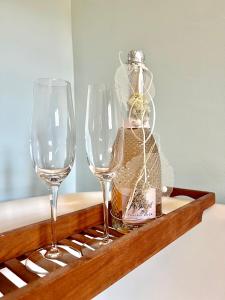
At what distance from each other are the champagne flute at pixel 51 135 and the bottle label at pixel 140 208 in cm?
13

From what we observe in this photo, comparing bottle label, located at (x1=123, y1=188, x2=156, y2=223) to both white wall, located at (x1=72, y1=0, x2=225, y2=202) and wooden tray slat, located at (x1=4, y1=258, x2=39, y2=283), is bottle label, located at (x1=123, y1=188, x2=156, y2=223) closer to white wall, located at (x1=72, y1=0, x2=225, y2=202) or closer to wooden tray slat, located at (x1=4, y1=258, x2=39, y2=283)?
wooden tray slat, located at (x1=4, y1=258, x2=39, y2=283)

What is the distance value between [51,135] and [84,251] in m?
0.17

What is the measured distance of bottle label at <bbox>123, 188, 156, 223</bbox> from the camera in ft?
1.66

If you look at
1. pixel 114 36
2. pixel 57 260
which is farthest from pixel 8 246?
pixel 114 36

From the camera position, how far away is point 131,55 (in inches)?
21.0

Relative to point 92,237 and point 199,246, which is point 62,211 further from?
point 199,246

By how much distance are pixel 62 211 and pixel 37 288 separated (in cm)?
40

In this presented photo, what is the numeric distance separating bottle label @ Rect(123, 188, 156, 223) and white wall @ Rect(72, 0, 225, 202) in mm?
342

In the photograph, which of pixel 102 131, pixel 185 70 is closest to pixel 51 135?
pixel 102 131

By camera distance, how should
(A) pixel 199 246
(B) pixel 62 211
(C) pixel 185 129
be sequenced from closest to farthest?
(A) pixel 199 246 < (B) pixel 62 211 < (C) pixel 185 129

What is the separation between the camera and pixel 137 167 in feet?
1.78

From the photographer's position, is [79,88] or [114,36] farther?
[79,88]

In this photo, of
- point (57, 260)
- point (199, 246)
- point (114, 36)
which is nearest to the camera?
point (57, 260)

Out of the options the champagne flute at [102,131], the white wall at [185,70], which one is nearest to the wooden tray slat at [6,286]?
the champagne flute at [102,131]
